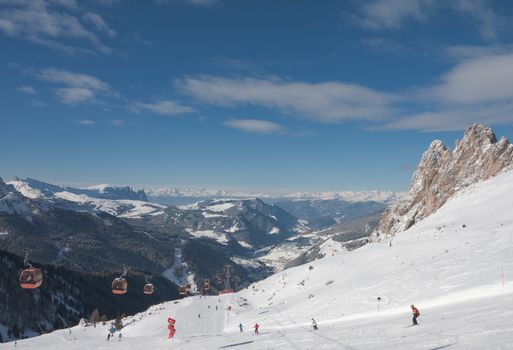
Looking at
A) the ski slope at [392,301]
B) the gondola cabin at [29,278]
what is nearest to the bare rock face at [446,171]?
the ski slope at [392,301]

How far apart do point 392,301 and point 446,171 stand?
255ft

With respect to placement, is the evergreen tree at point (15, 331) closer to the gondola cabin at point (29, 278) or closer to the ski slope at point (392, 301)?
the ski slope at point (392, 301)

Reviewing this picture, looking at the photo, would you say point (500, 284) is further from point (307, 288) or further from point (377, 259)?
point (307, 288)

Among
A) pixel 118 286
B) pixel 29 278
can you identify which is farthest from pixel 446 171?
pixel 29 278

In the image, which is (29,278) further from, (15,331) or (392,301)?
(15,331)

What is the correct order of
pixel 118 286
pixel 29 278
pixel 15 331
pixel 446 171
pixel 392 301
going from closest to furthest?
pixel 392 301 < pixel 29 278 < pixel 118 286 < pixel 446 171 < pixel 15 331

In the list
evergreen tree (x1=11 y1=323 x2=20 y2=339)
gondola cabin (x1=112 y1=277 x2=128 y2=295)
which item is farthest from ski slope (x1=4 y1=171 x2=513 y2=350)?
evergreen tree (x1=11 y1=323 x2=20 y2=339)

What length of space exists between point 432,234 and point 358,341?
40850 millimetres

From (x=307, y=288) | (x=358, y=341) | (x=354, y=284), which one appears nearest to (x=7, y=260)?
(x=307, y=288)

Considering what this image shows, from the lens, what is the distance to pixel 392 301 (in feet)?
129

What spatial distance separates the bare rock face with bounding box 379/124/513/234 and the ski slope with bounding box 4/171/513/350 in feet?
53.5

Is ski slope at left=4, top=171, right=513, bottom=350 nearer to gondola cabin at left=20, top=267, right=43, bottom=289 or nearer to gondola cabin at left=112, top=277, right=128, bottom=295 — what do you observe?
gondola cabin at left=20, top=267, right=43, bottom=289

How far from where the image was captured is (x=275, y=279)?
8631cm

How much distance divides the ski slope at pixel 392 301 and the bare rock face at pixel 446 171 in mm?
16311
